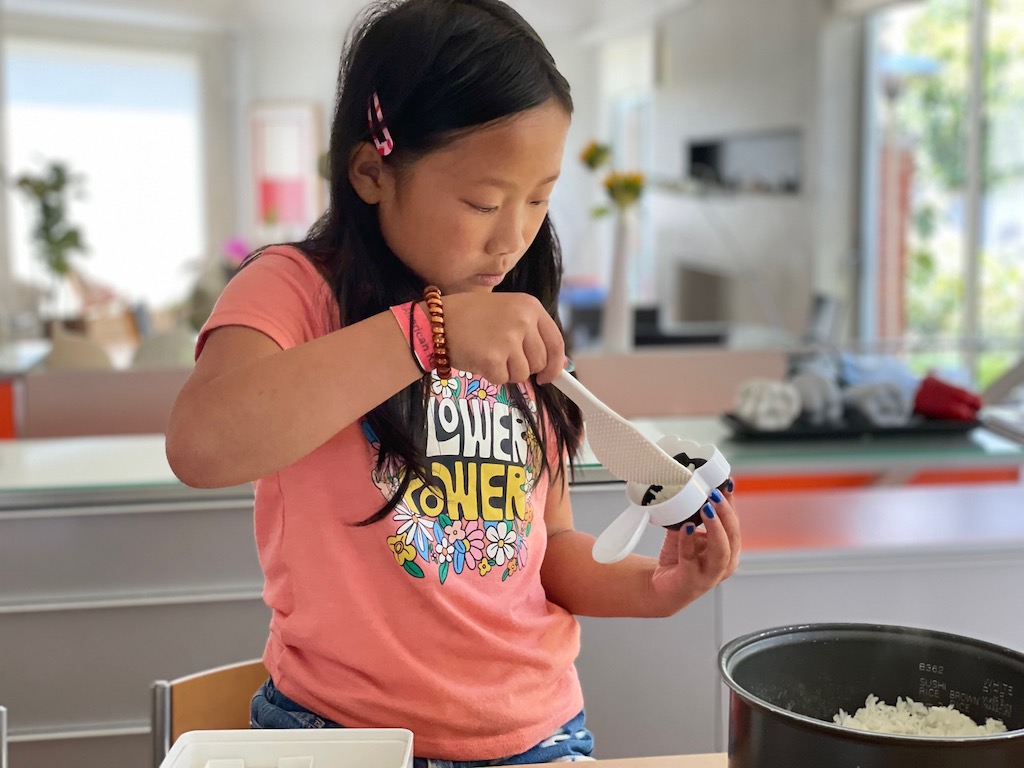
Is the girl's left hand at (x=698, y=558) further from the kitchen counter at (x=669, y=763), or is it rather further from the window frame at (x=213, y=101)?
the window frame at (x=213, y=101)

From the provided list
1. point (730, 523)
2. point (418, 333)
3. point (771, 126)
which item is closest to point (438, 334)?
point (418, 333)

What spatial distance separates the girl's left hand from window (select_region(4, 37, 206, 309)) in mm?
8352

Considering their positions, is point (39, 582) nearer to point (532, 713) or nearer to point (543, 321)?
point (532, 713)

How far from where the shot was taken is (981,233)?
5.07 m

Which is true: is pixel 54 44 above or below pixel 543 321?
above

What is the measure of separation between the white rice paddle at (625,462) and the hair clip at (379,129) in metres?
0.21

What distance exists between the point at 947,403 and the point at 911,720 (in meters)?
1.34

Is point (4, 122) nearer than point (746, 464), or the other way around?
point (746, 464)

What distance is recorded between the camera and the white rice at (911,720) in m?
0.71

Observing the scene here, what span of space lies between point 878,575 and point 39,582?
4.09 ft

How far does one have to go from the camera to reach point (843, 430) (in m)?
1.91

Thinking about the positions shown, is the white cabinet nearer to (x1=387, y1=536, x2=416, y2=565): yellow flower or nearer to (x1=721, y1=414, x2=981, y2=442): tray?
(x1=721, y1=414, x2=981, y2=442): tray

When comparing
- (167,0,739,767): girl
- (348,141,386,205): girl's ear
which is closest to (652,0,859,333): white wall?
(167,0,739,767): girl

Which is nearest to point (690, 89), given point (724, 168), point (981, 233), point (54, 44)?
point (724, 168)
